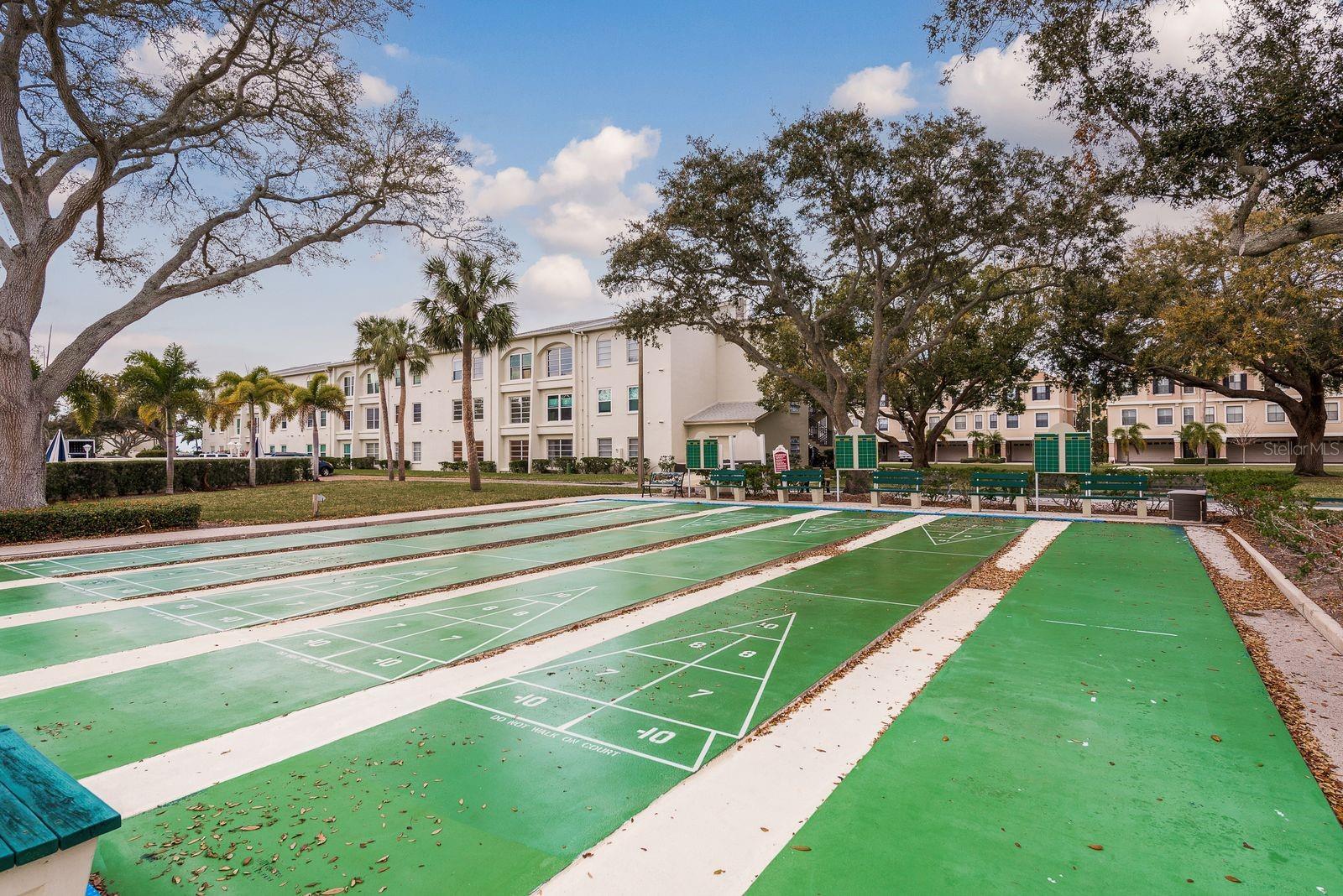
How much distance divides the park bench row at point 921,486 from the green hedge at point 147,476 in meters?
20.8

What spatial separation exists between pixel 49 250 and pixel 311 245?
6353 mm

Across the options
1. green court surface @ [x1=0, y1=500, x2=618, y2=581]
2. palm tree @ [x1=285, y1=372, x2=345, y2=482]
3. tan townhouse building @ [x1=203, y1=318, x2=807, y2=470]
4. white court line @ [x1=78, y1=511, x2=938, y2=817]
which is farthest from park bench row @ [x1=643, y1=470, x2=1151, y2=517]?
palm tree @ [x1=285, y1=372, x2=345, y2=482]

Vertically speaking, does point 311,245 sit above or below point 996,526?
above

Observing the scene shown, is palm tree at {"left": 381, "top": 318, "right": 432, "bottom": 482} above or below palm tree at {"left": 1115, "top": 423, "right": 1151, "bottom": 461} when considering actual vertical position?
above

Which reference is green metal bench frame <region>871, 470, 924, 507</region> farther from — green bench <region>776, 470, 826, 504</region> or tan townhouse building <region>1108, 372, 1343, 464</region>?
tan townhouse building <region>1108, 372, 1343, 464</region>

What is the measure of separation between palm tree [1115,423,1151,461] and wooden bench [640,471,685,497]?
5659 cm

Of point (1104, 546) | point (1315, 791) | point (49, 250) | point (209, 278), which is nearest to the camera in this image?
point (1315, 791)

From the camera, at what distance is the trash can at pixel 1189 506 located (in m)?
16.3

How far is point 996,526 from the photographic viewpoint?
16.4 m

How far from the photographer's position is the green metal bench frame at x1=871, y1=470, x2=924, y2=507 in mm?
21094

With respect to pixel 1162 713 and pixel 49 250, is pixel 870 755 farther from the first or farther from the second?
pixel 49 250

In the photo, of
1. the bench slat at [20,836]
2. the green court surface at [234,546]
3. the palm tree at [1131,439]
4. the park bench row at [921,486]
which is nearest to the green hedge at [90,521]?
the green court surface at [234,546]

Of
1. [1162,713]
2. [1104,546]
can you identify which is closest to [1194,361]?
[1104,546]

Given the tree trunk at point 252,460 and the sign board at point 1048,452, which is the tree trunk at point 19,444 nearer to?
the tree trunk at point 252,460
